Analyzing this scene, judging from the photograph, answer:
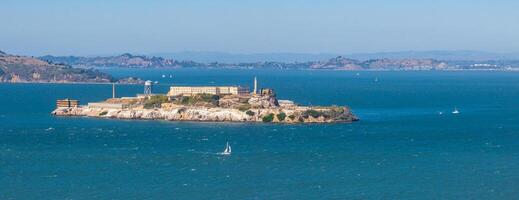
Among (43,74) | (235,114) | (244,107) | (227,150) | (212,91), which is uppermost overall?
(212,91)

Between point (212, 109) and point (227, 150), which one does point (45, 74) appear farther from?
point (227, 150)

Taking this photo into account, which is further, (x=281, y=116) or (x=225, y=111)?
(x=225, y=111)

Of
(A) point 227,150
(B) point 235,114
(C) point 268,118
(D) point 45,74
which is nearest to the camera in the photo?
(A) point 227,150

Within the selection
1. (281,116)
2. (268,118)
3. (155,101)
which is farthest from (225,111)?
(155,101)

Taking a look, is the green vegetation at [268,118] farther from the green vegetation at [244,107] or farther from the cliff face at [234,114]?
the green vegetation at [244,107]

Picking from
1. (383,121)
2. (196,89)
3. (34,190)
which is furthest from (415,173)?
(196,89)

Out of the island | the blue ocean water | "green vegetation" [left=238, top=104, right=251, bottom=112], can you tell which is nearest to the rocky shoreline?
the island

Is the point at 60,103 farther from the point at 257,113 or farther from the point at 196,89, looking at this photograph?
the point at 257,113
